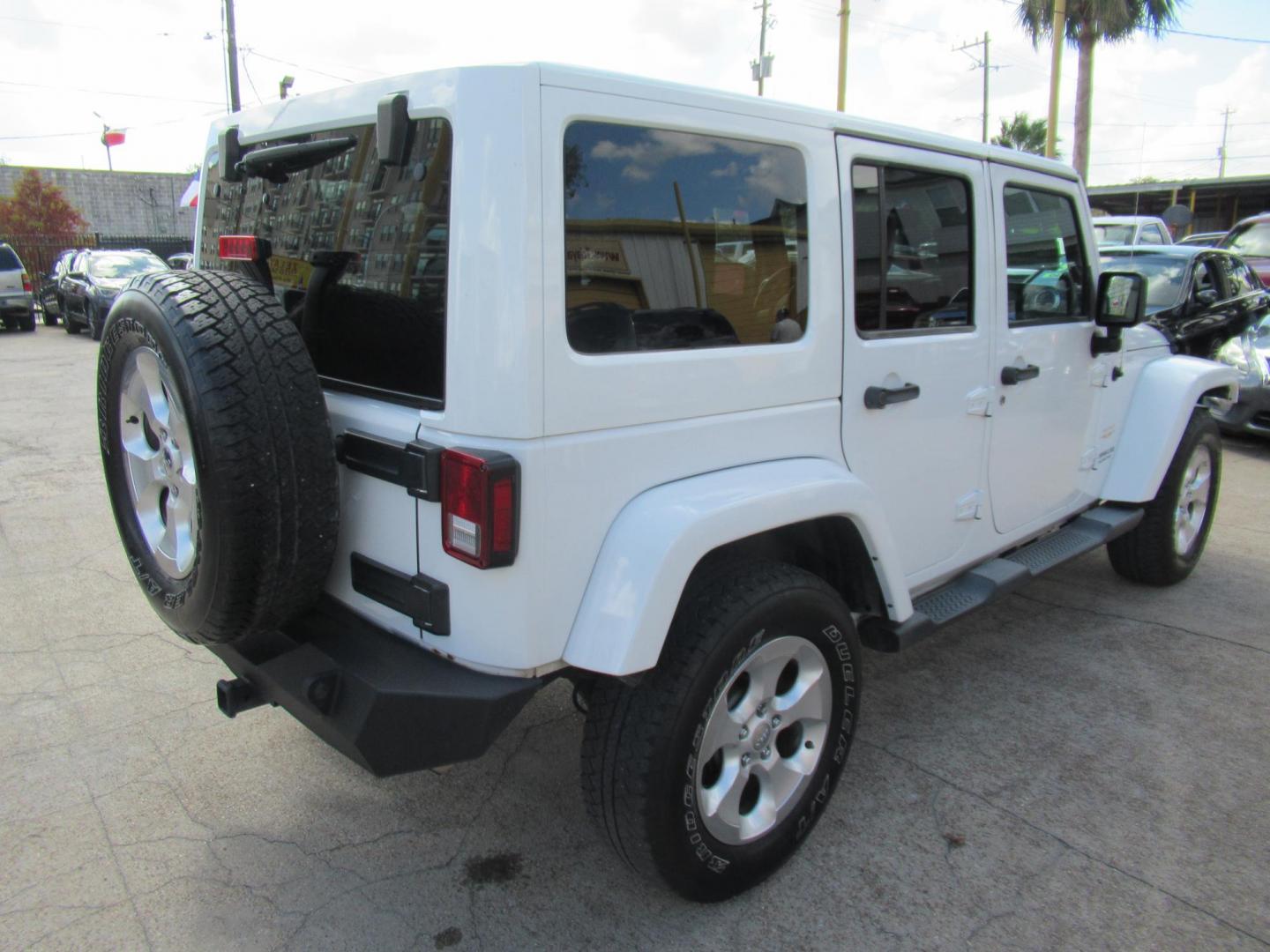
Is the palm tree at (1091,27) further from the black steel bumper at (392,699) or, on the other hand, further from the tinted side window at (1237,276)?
the black steel bumper at (392,699)

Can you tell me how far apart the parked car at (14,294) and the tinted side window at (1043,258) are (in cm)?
2043

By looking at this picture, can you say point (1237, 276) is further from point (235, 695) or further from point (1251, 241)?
point (235, 695)

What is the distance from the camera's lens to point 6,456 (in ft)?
23.9

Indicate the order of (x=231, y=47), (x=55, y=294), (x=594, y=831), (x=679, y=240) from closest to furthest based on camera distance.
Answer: (x=679, y=240) → (x=594, y=831) → (x=55, y=294) → (x=231, y=47)

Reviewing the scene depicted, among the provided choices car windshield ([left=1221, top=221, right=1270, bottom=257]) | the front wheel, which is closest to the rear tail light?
the front wheel

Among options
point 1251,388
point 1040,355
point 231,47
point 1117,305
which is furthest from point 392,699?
point 231,47

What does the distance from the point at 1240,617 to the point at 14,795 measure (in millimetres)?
5095

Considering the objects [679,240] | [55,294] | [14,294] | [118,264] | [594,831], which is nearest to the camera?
[679,240]

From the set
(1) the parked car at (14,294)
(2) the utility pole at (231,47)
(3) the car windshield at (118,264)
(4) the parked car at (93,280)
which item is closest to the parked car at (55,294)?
(4) the parked car at (93,280)

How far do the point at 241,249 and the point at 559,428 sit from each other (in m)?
1.18

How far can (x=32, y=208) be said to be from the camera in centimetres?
3591

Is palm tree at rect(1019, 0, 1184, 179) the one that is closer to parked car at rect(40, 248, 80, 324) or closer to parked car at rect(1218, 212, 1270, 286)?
parked car at rect(1218, 212, 1270, 286)

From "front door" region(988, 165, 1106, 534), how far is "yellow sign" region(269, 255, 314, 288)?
2292mm

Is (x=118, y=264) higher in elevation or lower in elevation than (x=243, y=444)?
higher
